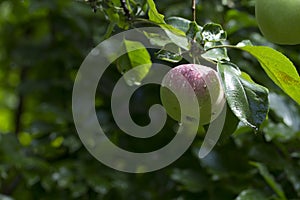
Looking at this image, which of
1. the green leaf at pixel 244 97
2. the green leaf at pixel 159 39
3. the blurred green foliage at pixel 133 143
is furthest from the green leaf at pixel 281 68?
the blurred green foliage at pixel 133 143

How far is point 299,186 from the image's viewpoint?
4.20 feet

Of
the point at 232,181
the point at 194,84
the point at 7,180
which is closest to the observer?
the point at 194,84

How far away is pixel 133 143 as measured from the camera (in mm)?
1508

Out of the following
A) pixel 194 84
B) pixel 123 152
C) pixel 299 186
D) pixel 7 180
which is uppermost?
pixel 194 84

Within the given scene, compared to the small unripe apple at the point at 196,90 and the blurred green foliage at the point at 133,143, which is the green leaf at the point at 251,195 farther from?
the small unripe apple at the point at 196,90

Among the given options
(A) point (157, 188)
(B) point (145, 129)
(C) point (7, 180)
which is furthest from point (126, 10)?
(C) point (7, 180)

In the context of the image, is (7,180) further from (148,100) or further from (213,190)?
(213,190)

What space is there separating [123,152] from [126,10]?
626 mm

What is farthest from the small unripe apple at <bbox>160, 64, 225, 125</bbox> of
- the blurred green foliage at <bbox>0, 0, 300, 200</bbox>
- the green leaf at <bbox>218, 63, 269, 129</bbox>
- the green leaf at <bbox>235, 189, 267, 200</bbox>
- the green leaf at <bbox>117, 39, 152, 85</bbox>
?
the green leaf at <bbox>235, 189, 267, 200</bbox>

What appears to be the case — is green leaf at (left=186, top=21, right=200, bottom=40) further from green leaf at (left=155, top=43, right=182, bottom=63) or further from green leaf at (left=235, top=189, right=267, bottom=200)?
green leaf at (left=235, top=189, right=267, bottom=200)

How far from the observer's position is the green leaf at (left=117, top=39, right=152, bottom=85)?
0.98 m

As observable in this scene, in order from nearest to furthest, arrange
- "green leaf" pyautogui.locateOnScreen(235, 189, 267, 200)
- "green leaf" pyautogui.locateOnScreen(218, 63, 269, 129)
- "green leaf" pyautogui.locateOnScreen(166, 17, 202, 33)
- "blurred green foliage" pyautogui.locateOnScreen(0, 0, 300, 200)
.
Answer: "green leaf" pyautogui.locateOnScreen(218, 63, 269, 129) < "green leaf" pyautogui.locateOnScreen(166, 17, 202, 33) < "green leaf" pyautogui.locateOnScreen(235, 189, 267, 200) < "blurred green foliage" pyautogui.locateOnScreen(0, 0, 300, 200)

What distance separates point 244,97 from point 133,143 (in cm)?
77

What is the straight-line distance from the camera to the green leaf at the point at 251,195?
1.20 meters
